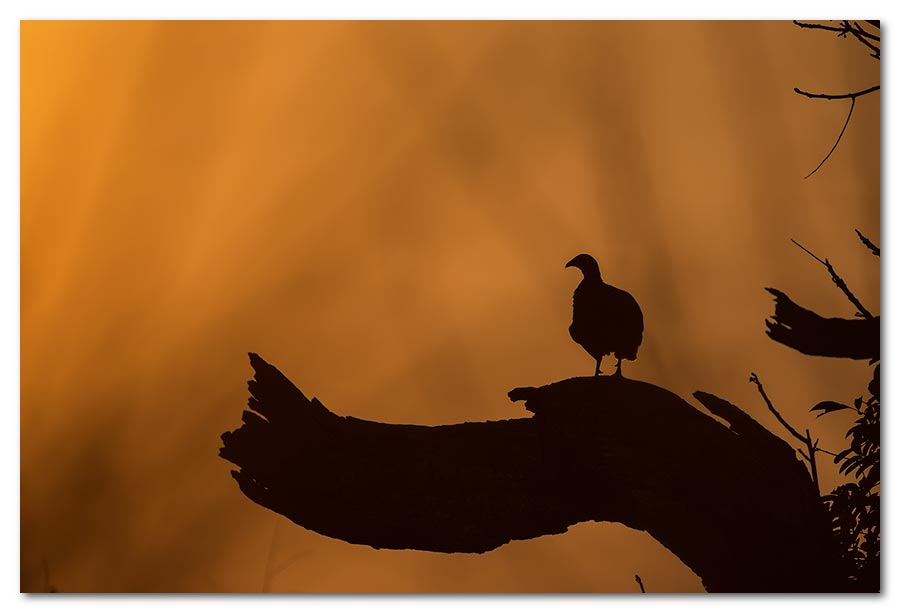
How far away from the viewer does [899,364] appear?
3189mm

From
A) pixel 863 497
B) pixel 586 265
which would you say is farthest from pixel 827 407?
pixel 586 265

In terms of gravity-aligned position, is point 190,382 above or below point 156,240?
below

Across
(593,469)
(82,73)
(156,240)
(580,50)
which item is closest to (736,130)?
(580,50)

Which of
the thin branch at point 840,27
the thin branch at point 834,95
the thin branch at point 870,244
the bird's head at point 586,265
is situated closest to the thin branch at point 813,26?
the thin branch at point 840,27

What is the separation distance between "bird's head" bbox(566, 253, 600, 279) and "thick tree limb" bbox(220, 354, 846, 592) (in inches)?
12.2

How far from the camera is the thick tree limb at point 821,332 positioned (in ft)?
10.1

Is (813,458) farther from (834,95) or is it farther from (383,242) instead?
(383,242)

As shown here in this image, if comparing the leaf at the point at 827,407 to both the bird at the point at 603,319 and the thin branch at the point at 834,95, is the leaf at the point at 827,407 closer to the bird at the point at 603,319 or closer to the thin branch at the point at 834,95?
the bird at the point at 603,319

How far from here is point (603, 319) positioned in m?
3.11

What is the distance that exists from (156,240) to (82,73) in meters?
0.56

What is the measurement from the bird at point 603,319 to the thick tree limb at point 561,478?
0.10 m

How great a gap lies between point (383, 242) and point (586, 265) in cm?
60

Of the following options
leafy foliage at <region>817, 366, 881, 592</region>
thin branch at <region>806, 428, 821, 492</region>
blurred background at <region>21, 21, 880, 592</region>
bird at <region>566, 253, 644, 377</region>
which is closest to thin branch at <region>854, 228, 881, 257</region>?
blurred background at <region>21, 21, 880, 592</region>

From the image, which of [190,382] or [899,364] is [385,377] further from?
[899,364]
